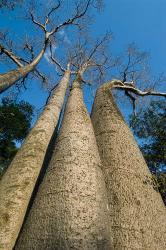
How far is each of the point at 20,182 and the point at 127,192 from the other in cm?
117

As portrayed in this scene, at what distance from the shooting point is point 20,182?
10.9 feet

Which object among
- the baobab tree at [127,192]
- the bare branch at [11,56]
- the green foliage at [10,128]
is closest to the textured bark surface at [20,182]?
the baobab tree at [127,192]

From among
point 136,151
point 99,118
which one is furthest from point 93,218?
point 99,118

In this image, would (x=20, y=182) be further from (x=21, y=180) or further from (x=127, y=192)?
(x=127, y=192)

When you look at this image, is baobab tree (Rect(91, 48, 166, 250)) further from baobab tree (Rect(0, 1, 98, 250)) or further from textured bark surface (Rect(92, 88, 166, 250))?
baobab tree (Rect(0, 1, 98, 250))

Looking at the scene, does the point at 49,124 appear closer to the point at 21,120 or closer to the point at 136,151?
the point at 136,151

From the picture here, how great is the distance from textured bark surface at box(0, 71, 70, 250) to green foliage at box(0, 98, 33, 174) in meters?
8.62

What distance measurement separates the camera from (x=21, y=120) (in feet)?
45.3

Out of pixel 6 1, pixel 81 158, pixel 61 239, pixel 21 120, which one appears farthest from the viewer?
pixel 21 120

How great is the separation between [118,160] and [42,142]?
3.82 ft

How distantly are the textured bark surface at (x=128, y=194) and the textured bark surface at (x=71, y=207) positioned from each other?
349 mm

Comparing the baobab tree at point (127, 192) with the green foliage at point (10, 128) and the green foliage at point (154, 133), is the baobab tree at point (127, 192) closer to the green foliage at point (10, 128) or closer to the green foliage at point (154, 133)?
the green foliage at point (154, 133)

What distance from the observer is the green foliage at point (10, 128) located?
43.3 ft

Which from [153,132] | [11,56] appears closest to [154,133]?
[153,132]
